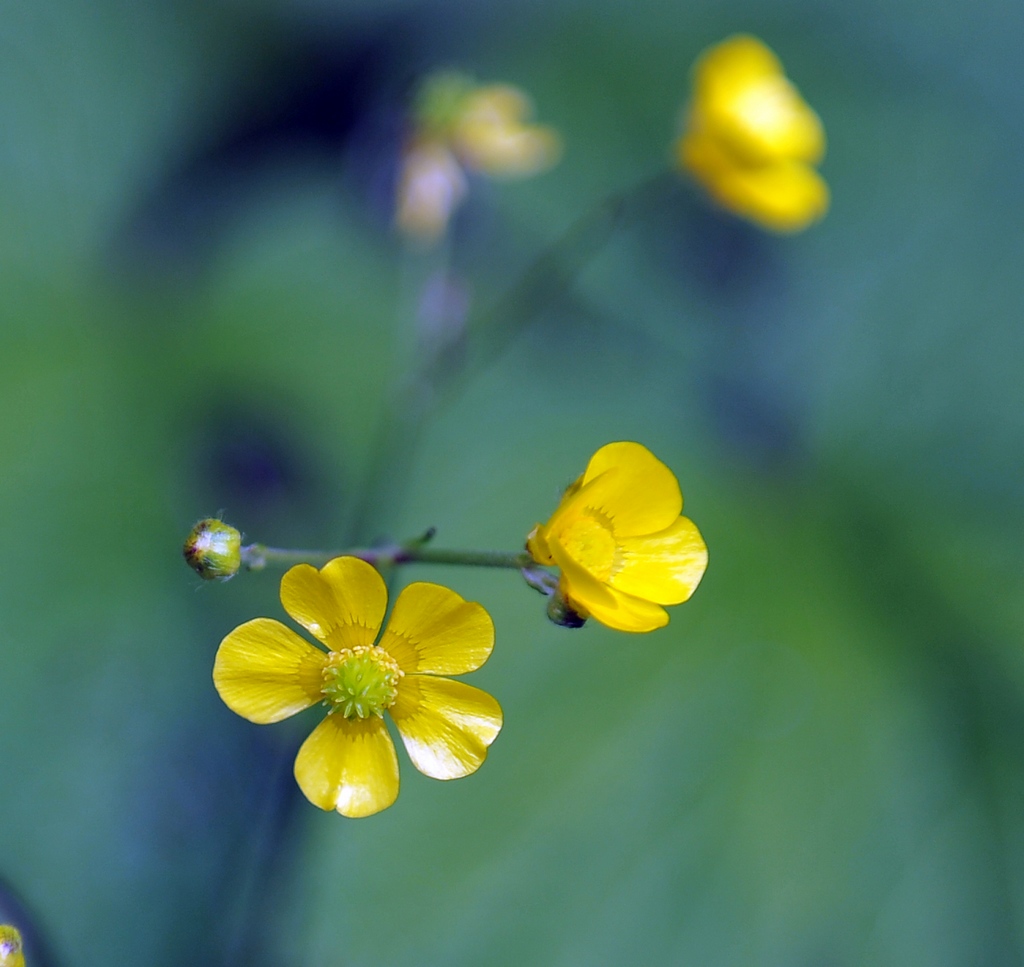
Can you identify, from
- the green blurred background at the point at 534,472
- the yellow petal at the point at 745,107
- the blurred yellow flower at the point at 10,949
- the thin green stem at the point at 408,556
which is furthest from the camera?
the green blurred background at the point at 534,472

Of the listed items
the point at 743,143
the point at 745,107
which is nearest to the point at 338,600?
the point at 743,143

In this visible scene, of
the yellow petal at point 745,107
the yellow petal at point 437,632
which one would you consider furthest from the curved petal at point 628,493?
the yellow petal at point 745,107

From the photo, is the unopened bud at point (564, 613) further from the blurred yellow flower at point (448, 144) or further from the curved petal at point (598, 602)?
the blurred yellow flower at point (448, 144)

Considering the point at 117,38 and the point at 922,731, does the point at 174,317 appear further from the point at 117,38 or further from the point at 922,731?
the point at 922,731

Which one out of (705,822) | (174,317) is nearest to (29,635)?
(174,317)

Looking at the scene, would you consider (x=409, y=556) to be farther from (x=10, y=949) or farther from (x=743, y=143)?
(x=743, y=143)
